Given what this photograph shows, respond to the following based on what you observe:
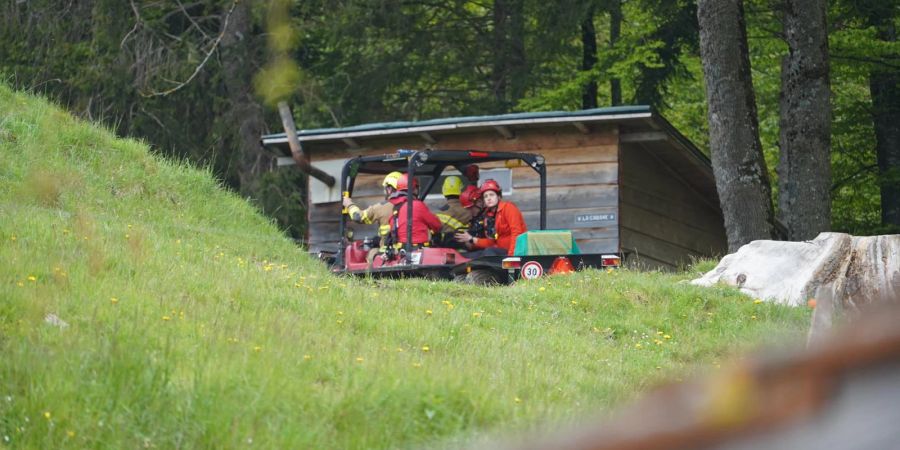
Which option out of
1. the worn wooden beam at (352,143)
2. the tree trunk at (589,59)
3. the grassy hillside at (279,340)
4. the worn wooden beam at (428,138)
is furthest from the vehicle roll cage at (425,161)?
the tree trunk at (589,59)

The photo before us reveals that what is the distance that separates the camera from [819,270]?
12.4 meters

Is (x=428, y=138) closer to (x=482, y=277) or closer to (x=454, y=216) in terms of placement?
(x=454, y=216)

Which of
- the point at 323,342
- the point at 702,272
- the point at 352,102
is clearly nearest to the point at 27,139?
the point at 702,272

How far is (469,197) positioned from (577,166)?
3.40 metres

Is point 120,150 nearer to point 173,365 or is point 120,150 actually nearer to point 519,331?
point 519,331

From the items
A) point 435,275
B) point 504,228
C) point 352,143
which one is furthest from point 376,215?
point 352,143

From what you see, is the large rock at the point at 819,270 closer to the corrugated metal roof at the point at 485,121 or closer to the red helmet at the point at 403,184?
the red helmet at the point at 403,184

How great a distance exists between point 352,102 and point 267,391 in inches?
951

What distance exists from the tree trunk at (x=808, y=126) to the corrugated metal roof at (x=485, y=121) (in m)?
2.31

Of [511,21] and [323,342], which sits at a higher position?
[511,21]

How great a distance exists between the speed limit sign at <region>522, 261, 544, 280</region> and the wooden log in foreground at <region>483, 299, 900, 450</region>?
44.8 ft

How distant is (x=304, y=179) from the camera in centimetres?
2848

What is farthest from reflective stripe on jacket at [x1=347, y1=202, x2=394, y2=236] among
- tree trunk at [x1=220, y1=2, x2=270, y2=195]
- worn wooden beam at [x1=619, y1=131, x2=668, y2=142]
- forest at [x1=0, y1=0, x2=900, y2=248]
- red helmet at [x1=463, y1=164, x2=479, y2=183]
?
tree trunk at [x1=220, y1=2, x2=270, y2=195]

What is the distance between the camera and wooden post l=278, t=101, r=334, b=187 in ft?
69.3
